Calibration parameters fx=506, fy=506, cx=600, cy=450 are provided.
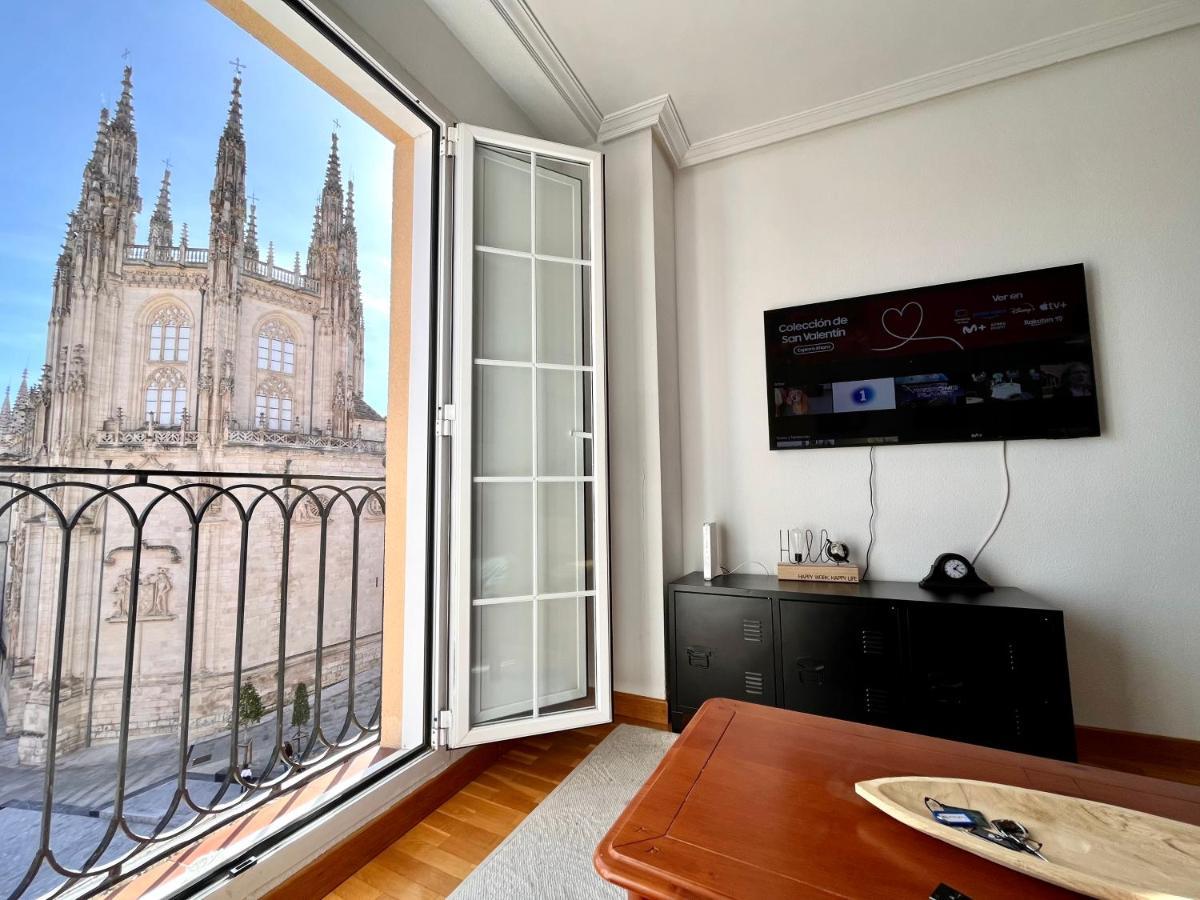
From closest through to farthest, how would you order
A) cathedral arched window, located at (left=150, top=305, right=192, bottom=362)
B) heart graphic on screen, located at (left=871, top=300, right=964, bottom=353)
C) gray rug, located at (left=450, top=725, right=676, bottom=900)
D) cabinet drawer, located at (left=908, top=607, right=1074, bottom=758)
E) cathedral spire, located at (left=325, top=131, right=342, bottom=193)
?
gray rug, located at (left=450, top=725, right=676, bottom=900) < cabinet drawer, located at (left=908, top=607, right=1074, bottom=758) < heart graphic on screen, located at (left=871, top=300, right=964, bottom=353) < cathedral spire, located at (left=325, top=131, right=342, bottom=193) < cathedral arched window, located at (left=150, top=305, right=192, bottom=362)

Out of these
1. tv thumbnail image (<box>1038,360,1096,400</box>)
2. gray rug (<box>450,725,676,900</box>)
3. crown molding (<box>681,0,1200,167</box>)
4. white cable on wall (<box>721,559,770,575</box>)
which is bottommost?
gray rug (<box>450,725,676,900</box>)

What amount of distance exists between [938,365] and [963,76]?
1.33 metres

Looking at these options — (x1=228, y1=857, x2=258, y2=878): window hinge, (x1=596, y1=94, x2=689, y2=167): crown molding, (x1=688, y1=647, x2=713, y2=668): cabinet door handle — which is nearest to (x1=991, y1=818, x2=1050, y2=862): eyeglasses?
(x1=688, y1=647, x2=713, y2=668): cabinet door handle

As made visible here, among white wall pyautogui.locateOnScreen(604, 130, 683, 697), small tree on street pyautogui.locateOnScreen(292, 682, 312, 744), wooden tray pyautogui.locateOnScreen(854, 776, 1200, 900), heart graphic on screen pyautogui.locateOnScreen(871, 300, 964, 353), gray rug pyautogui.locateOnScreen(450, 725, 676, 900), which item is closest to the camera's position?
wooden tray pyautogui.locateOnScreen(854, 776, 1200, 900)

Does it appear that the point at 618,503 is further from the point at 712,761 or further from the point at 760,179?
the point at 760,179

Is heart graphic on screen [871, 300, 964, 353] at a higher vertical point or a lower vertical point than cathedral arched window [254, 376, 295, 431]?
lower

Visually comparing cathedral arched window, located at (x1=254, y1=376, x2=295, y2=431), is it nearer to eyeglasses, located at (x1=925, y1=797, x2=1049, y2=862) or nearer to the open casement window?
the open casement window

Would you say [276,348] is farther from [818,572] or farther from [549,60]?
[818,572]

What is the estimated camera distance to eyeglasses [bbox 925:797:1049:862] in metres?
0.69

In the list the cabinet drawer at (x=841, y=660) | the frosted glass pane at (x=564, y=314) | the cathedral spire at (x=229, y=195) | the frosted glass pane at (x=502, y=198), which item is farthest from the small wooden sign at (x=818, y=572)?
the cathedral spire at (x=229, y=195)

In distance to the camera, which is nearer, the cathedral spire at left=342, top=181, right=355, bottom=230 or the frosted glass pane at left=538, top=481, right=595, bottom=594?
the frosted glass pane at left=538, top=481, right=595, bottom=594

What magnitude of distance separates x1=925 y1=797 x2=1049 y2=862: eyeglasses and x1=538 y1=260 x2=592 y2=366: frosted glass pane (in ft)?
5.93

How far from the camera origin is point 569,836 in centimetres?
155

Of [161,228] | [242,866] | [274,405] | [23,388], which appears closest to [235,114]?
[161,228]
